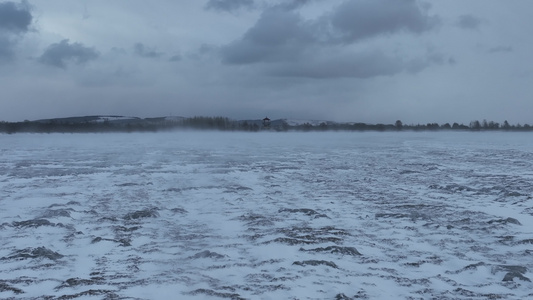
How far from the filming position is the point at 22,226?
830cm

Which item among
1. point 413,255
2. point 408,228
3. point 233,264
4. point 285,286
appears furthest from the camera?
point 408,228

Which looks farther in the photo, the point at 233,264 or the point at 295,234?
the point at 295,234

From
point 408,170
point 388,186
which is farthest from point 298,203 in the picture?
point 408,170

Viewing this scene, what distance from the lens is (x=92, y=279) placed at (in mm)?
5566

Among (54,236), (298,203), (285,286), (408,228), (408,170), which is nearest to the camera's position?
(285,286)

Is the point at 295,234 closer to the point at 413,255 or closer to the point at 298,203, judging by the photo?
the point at 413,255

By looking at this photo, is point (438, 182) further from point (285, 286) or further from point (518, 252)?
point (285, 286)

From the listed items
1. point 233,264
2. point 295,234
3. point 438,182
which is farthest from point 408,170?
point 233,264

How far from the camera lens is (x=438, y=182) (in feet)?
48.3

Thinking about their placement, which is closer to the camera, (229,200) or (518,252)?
(518,252)

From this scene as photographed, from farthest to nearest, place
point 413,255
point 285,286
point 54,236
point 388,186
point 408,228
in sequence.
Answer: point 388,186 → point 408,228 → point 54,236 → point 413,255 → point 285,286

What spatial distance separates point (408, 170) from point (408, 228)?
10727 mm

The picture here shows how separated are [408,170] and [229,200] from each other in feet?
31.7

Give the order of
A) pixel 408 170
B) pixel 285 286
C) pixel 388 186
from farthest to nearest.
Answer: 1. pixel 408 170
2. pixel 388 186
3. pixel 285 286
